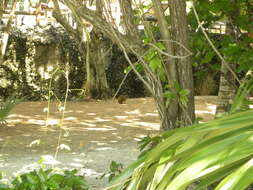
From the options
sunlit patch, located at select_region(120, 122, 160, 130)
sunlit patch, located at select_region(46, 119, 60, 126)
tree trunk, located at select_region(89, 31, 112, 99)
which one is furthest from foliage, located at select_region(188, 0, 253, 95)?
tree trunk, located at select_region(89, 31, 112, 99)

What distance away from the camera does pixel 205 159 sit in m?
0.91

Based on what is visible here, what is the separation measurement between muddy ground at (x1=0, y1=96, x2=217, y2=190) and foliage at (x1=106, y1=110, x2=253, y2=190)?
241cm

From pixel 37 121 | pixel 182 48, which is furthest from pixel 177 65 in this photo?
pixel 37 121

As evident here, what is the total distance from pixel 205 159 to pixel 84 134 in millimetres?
7490

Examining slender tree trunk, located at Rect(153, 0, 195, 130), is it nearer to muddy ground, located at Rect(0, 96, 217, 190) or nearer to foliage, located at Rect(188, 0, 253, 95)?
foliage, located at Rect(188, 0, 253, 95)

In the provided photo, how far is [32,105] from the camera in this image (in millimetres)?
12266

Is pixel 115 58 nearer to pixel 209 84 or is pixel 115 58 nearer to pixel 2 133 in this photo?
pixel 209 84

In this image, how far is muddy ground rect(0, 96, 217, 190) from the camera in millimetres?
6059

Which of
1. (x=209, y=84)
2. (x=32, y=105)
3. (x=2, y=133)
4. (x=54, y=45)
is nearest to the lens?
(x=2, y=133)

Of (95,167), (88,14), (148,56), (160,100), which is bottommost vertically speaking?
(95,167)

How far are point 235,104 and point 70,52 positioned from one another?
1217 centimetres

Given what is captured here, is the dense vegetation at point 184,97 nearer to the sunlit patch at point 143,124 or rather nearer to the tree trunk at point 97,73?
the sunlit patch at point 143,124

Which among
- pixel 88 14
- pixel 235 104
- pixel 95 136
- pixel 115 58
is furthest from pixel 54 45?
pixel 235 104

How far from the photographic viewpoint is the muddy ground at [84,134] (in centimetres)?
606
